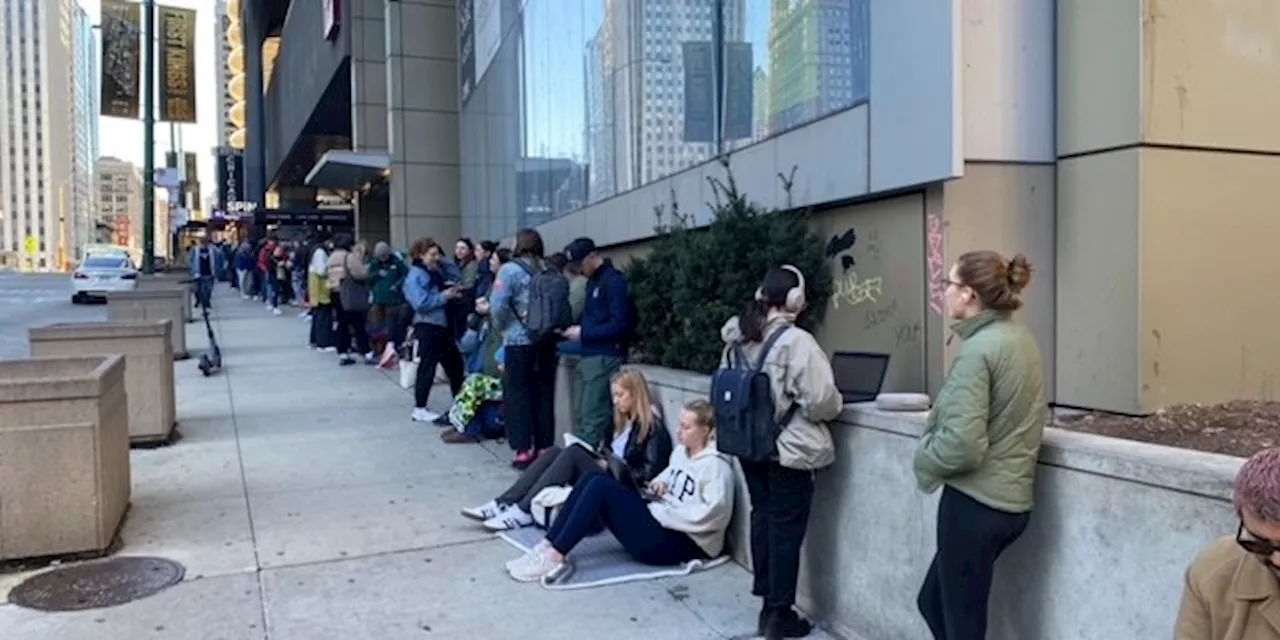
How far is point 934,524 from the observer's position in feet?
12.6

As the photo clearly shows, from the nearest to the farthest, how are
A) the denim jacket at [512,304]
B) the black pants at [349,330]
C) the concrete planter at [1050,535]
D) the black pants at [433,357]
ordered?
1. the concrete planter at [1050,535]
2. the denim jacket at [512,304]
3. the black pants at [433,357]
4. the black pants at [349,330]

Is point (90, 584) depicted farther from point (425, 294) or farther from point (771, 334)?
point (425, 294)

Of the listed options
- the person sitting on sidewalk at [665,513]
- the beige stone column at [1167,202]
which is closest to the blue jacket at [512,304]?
the person sitting on sidewalk at [665,513]

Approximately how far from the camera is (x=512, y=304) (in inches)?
293

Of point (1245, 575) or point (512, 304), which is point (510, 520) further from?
point (1245, 575)

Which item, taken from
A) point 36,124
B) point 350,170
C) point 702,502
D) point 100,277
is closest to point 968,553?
point 702,502

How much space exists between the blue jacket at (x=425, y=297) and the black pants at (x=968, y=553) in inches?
257

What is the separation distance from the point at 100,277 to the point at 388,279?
2151 cm

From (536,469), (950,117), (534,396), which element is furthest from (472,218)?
(950,117)

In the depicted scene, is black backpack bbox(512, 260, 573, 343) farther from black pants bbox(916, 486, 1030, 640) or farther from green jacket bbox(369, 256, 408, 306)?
green jacket bbox(369, 256, 408, 306)

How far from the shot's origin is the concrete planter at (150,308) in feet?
44.4

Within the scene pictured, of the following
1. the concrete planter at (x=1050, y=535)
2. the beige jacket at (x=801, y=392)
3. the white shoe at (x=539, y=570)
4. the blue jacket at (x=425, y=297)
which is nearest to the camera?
the concrete planter at (x=1050, y=535)

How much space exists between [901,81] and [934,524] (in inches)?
105

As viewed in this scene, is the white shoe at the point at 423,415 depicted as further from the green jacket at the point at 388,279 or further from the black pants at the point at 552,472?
the black pants at the point at 552,472
